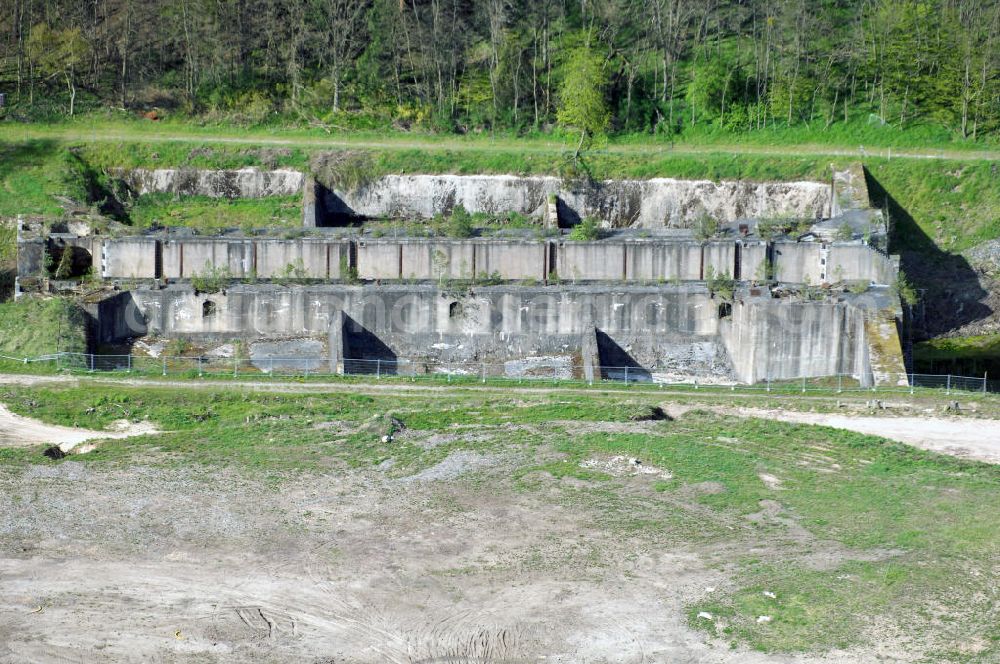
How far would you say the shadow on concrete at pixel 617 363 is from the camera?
58.3 m

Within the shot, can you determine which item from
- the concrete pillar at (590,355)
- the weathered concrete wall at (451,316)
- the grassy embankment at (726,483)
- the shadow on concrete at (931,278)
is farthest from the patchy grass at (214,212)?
the shadow on concrete at (931,278)

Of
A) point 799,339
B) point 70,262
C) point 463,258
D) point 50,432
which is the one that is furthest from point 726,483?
point 70,262

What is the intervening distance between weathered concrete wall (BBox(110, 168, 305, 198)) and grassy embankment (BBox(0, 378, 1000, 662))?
25.3m

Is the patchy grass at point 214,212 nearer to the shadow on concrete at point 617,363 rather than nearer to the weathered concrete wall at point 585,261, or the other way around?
the weathered concrete wall at point 585,261

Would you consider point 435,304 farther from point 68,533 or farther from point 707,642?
point 707,642

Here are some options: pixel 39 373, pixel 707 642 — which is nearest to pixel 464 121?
pixel 39 373

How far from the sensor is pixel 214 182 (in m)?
75.2

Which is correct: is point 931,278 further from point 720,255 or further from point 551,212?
point 551,212

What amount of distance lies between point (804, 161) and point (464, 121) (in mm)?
19513

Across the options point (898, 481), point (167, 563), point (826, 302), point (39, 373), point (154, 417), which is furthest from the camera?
point (826, 302)

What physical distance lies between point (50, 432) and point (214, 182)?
30.5 metres

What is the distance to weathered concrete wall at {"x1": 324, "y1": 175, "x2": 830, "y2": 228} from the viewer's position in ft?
242

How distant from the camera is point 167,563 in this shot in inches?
1383

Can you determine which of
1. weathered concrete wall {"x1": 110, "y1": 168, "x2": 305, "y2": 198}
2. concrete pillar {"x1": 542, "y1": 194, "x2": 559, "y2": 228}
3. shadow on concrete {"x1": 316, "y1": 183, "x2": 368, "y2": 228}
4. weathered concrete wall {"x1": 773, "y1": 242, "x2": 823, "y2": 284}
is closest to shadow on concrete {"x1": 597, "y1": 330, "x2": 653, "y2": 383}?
weathered concrete wall {"x1": 773, "y1": 242, "x2": 823, "y2": 284}
